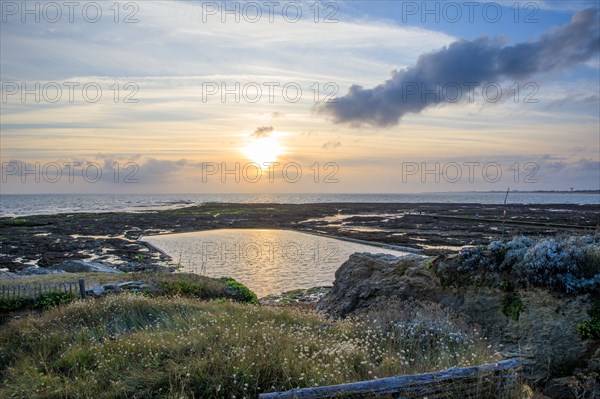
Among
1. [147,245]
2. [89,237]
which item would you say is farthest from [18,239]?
[147,245]

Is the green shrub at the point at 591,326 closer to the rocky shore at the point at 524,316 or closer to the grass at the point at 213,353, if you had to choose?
the rocky shore at the point at 524,316

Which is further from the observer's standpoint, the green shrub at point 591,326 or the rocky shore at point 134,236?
the rocky shore at point 134,236

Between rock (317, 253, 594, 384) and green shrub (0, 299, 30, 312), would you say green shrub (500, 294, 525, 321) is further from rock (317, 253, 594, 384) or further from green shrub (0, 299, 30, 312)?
green shrub (0, 299, 30, 312)

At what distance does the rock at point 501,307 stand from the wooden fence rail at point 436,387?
247 centimetres

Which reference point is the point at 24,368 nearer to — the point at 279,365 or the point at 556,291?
the point at 279,365

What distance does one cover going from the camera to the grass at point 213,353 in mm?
6555

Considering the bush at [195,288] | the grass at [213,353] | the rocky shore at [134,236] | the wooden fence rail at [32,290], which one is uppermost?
the grass at [213,353]

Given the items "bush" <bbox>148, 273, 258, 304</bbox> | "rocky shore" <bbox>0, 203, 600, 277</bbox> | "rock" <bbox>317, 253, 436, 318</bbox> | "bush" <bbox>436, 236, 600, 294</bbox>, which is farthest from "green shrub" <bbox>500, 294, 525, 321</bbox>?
"rocky shore" <bbox>0, 203, 600, 277</bbox>

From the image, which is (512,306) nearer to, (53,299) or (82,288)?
(82,288)

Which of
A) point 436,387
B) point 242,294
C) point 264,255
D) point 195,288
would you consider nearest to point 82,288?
point 195,288

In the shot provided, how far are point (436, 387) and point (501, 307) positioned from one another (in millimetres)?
5228

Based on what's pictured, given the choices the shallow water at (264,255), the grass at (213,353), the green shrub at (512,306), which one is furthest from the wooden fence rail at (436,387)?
the shallow water at (264,255)

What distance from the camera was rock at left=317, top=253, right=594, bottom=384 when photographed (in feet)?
28.6

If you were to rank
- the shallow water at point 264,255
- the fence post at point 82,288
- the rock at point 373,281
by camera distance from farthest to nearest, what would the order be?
the shallow water at point 264,255 → the fence post at point 82,288 → the rock at point 373,281
